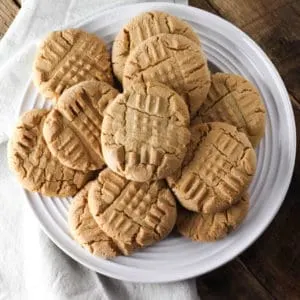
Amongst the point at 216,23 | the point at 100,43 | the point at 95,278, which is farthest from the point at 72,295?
the point at 216,23

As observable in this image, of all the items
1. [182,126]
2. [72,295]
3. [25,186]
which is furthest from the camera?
[72,295]

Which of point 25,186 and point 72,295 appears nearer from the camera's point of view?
point 25,186

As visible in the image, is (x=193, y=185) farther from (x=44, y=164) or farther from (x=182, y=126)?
(x=44, y=164)

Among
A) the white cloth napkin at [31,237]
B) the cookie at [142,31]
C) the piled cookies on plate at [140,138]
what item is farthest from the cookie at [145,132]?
the white cloth napkin at [31,237]

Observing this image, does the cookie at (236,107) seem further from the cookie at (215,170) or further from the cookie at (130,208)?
the cookie at (130,208)

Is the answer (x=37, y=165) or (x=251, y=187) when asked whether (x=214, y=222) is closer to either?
(x=251, y=187)

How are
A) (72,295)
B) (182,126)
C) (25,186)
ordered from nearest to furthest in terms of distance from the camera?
(182,126)
(25,186)
(72,295)
